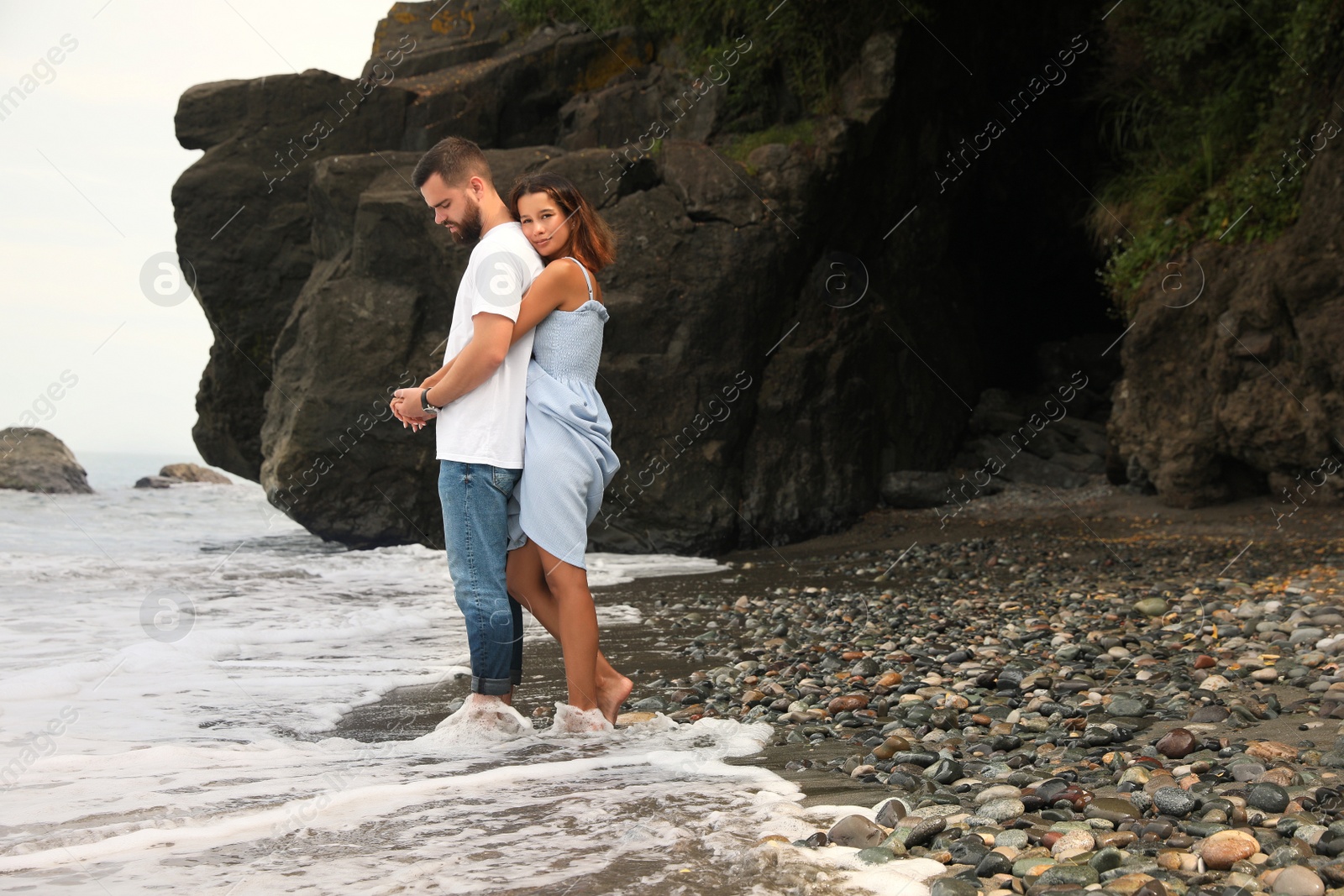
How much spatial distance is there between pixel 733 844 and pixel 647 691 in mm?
2023

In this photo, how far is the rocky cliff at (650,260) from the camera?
10.4 m

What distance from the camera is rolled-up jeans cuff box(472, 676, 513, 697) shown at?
3.60 meters

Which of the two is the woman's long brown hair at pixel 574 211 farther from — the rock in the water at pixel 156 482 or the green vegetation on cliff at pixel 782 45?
the rock in the water at pixel 156 482

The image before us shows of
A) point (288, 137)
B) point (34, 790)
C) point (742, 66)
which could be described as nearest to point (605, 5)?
point (742, 66)

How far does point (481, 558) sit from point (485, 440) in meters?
0.40

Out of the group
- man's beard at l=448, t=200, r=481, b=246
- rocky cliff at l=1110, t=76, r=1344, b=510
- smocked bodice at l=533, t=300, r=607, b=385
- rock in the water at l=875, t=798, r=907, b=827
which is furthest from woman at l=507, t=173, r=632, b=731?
rocky cliff at l=1110, t=76, r=1344, b=510

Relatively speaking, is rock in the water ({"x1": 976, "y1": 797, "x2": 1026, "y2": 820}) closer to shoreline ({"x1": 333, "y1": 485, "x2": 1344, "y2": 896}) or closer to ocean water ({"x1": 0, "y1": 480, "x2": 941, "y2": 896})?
shoreline ({"x1": 333, "y1": 485, "x2": 1344, "y2": 896})

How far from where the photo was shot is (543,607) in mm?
3836

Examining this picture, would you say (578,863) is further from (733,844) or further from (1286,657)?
(1286,657)

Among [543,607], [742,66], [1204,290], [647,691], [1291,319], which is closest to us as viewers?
[543,607]

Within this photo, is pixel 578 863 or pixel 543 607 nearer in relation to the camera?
pixel 578 863

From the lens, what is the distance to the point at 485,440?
3.58 m

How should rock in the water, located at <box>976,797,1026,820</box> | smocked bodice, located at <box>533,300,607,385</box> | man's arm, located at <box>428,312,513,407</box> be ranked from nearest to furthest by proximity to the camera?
rock in the water, located at <box>976,797,1026,820</box>
man's arm, located at <box>428,312,513,407</box>
smocked bodice, located at <box>533,300,607,385</box>

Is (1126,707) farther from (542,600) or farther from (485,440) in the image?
(485,440)
